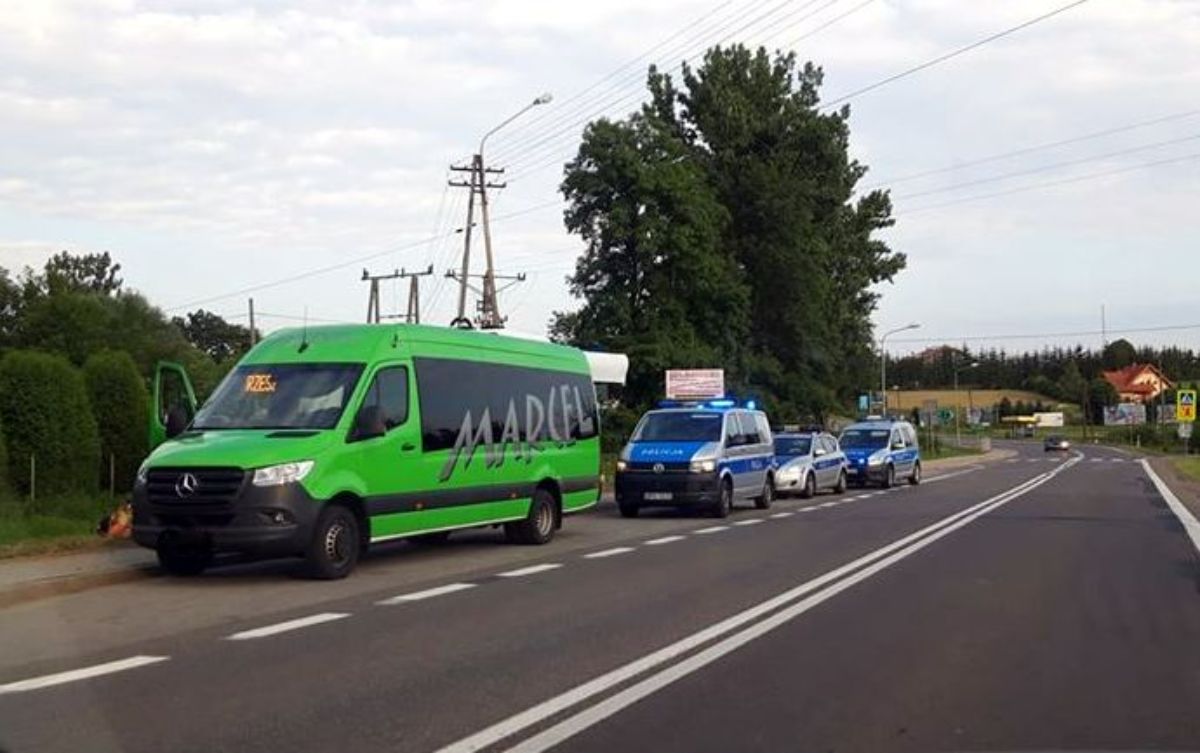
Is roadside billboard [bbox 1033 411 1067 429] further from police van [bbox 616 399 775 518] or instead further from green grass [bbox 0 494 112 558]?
green grass [bbox 0 494 112 558]

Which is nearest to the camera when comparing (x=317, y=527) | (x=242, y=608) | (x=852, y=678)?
(x=852, y=678)

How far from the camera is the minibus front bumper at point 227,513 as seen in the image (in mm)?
12664

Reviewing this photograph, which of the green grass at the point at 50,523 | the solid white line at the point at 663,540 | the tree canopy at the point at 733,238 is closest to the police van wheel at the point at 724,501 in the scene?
the solid white line at the point at 663,540

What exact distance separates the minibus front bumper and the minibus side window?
4.97 ft

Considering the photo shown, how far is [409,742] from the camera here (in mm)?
6570

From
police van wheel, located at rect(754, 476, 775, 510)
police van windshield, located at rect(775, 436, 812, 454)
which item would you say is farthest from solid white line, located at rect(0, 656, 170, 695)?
police van windshield, located at rect(775, 436, 812, 454)

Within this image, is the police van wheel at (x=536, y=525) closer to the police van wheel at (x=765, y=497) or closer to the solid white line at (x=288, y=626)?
the solid white line at (x=288, y=626)

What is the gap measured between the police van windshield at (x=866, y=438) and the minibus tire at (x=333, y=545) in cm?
2561

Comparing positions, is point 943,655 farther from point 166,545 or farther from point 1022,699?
point 166,545

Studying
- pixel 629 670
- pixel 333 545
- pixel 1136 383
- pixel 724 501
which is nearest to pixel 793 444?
pixel 724 501

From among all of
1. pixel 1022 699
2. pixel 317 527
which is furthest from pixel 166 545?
pixel 1022 699

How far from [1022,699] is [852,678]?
3.48 ft

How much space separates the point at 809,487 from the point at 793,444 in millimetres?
1264

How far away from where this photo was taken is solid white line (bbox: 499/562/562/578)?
14.0 meters
